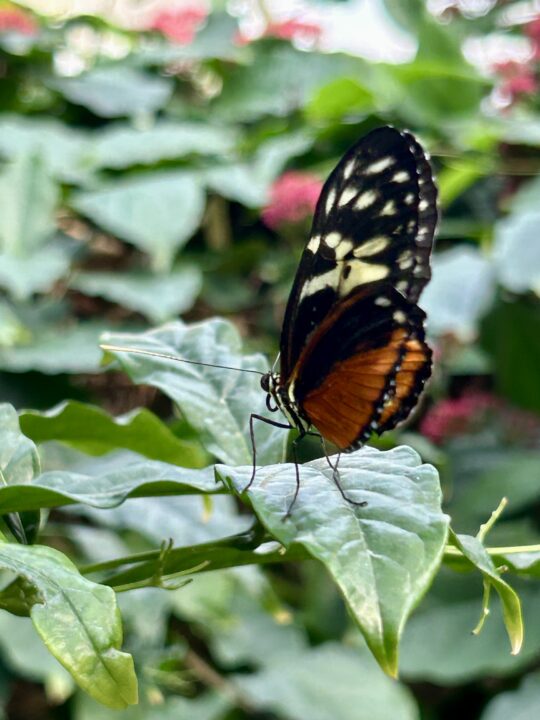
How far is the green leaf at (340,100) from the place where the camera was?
1892mm

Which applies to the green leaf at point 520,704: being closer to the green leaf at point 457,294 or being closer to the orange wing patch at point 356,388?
the green leaf at point 457,294

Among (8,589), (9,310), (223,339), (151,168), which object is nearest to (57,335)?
(9,310)

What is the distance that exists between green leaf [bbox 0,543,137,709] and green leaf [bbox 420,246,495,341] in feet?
3.38

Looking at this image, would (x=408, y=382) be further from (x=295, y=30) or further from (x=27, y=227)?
(x=295, y=30)

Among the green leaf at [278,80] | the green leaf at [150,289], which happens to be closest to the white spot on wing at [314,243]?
the green leaf at [150,289]

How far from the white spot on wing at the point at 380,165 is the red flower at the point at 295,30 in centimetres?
167

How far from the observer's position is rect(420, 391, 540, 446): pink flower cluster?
1.67m

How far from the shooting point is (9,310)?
5.55 ft

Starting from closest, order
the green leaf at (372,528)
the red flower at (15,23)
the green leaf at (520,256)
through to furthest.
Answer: the green leaf at (372,528) → the green leaf at (520,256) → the red flower at (15,23)

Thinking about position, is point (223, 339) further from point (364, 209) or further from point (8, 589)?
point (8, 589)

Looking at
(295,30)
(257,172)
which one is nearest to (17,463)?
(257,172)

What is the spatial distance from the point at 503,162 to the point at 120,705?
171cm

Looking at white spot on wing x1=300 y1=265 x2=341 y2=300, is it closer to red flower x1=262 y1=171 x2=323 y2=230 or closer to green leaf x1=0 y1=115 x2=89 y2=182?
red flower x1=262 y1=171 x2=323 y2=230

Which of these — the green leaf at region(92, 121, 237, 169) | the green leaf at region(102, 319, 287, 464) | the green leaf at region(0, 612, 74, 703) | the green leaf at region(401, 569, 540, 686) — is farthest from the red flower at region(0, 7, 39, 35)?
the green leaf at region(102, 319, 287, 464)
